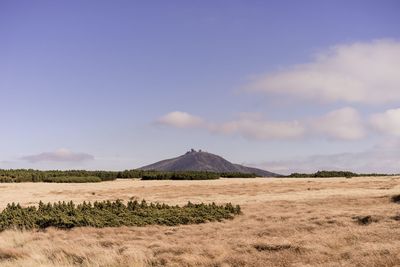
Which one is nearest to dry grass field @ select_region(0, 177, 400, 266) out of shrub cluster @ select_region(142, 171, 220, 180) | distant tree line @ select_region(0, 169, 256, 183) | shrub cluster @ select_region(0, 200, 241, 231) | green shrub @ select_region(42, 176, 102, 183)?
shrub cluster @ select_region(0, 200, 241, 231)

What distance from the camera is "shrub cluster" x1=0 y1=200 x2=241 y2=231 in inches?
917

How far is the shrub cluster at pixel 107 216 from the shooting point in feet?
76.4

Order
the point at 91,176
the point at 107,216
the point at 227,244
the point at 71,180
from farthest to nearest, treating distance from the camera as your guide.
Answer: the point at 91,176 → the point at 71,180 → the point at 107,216 → the point at 227,244

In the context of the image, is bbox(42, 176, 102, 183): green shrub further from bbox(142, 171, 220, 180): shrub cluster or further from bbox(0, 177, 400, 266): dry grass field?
bbox(0, 177, 400, 266): dry grass field

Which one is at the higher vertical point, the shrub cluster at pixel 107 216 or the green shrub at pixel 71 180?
the green shrub at pixel 71 180

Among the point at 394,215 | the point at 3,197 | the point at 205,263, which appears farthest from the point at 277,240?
the point at 3,197

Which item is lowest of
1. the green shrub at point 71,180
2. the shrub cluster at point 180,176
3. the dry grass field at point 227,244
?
the dry grass field at point 227,244

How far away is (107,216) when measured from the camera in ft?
80.8

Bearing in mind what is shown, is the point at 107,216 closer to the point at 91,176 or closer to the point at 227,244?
the point at 227,244

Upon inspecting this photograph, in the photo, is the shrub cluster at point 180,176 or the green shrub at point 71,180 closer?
the green shrub at point 71,180

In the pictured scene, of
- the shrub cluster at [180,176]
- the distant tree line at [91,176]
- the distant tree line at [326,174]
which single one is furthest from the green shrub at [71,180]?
the distant tree line at [326,174]

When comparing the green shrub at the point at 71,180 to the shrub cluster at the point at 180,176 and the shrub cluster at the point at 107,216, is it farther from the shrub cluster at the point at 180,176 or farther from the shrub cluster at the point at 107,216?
the shrub cluster at the point at 107,216

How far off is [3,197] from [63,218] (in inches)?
879

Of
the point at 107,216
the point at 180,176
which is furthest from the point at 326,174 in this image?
the point at 107,216
